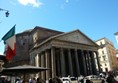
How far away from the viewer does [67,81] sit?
87.5ft

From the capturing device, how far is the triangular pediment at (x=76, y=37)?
4164 cm

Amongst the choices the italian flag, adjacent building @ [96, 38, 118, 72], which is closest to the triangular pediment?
adjacent building @ [96, 38, 118, 72]

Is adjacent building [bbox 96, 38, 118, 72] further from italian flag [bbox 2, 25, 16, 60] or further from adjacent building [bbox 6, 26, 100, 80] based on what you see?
italian flag [bbox 2, 25, 16, 60]

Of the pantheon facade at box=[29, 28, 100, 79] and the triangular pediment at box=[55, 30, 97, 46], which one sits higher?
the triangular pediment at box=[55, 30, 97, 46]

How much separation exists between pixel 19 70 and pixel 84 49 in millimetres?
36622

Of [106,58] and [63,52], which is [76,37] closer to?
[63,52]

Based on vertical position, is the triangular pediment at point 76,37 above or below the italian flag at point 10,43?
above

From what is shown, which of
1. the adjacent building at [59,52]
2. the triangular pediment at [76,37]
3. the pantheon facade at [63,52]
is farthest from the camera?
the triangular pediment at [76,37]

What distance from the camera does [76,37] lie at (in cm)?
4512

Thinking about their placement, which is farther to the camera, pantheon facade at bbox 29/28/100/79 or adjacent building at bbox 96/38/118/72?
adjacent building at bbox 96/38/118/72

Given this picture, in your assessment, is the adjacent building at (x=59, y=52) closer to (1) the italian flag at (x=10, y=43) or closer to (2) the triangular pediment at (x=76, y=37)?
(2) the triangular pediment at (x=76, y=37)

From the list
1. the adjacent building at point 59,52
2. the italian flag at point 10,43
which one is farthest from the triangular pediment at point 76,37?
the italian flag at point 10,43

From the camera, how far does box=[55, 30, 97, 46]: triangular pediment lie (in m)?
41.6

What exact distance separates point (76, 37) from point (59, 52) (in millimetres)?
6010
